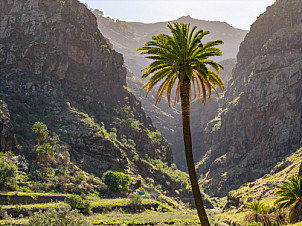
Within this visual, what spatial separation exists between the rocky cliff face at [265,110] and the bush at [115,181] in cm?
7273

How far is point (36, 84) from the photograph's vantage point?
10750 centimetres

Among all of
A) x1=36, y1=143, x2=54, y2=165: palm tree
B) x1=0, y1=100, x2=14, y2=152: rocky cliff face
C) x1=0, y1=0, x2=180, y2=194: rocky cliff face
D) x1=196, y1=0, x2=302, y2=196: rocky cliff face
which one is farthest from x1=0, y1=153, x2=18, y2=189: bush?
x1=196, y1=0, x2=302, y2=196: rocky cliff face

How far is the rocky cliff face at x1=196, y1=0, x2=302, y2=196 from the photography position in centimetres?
13912

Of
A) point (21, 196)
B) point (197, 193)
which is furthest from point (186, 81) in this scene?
point (21, 196)

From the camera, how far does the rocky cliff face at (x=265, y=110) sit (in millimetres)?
139125

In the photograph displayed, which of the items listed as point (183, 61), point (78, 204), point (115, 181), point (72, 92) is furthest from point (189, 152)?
point (72, 92)

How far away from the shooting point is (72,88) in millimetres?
118125

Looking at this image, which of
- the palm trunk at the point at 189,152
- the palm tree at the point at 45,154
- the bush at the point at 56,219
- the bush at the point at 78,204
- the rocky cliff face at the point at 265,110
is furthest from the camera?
the rocky cliff face at the point at 265,110

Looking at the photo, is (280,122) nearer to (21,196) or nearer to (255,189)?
(255,189)

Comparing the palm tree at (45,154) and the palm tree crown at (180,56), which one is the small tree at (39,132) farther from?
the palm tree crown at (180,56)

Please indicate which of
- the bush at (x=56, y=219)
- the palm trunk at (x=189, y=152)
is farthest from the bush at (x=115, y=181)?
the palm trunk at (x=189, y=152)

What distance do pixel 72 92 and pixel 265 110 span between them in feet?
326

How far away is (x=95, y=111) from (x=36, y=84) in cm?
2563

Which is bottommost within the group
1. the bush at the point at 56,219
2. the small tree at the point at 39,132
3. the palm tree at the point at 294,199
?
the small tree at the point at 39,132
